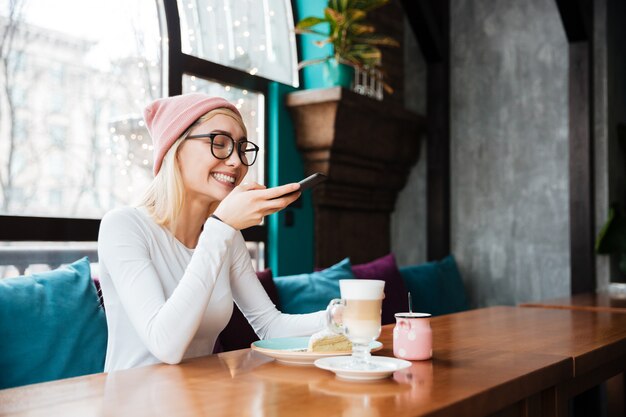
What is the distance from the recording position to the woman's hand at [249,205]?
1.51 m

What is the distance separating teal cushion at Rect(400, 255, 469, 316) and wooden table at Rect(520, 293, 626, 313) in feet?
2.02

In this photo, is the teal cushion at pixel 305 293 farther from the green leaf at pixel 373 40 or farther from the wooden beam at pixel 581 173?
the wooden beam at pixel 581 173

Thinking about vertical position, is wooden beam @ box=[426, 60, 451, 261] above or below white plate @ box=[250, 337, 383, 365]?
above

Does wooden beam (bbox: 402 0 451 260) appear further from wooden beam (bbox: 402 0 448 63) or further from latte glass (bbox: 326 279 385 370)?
latte glass (bbox: 326 279 385 370)

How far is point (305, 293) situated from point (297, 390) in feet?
5.24

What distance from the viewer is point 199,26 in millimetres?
3320

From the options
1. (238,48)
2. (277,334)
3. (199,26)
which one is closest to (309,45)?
(238,48)

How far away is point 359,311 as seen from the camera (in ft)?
4.08

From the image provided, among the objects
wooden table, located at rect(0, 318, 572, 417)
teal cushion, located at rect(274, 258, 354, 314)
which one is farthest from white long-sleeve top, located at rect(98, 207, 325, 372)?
teal cushion, located at rect(274, 258, 354, 314)

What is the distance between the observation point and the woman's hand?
1.51 meters

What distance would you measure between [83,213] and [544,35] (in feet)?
9.55

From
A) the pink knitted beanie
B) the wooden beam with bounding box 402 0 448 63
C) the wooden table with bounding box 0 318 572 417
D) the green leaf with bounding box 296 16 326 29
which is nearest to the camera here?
the wooden table with bounding box 0 318 572 417

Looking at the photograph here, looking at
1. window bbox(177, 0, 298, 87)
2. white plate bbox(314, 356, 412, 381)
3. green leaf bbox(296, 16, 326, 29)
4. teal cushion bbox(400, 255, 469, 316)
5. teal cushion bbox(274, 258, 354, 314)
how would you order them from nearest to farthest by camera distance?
white plate bbox(314, 356, 412, 381) < teal cushion bbox(274, 258, 354, 314) < window bbox(177, 0, 298, 87) < green leaf bbox(296, 16, 326, 29) < teal cushion bbox(400, 255, 469, 316)

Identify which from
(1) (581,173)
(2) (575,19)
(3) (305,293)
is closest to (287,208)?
(3) (305,293)
